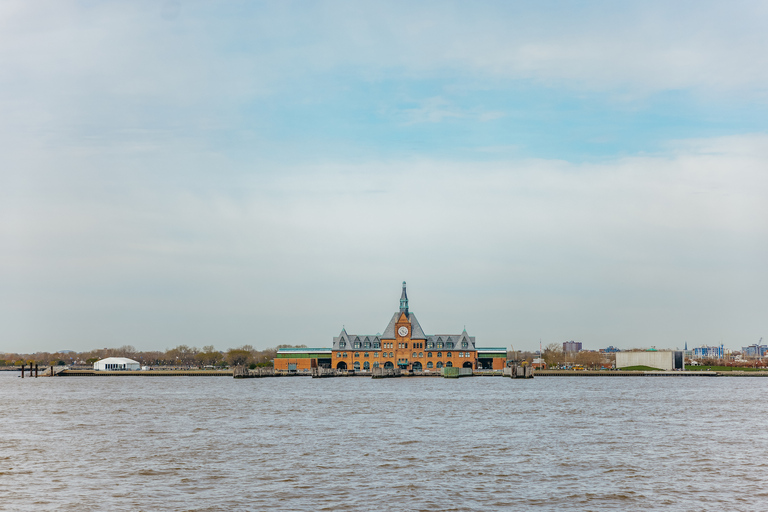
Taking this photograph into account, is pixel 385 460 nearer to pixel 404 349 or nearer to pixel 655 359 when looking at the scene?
pixel 404 349

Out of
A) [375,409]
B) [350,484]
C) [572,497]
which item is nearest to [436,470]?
[350,484]

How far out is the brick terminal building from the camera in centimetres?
17488

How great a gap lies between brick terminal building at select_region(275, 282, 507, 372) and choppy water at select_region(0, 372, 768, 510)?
4475 inches

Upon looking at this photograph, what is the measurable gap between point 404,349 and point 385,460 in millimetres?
141832

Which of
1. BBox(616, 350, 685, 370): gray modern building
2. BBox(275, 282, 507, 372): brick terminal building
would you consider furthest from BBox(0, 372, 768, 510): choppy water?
BBox(616, 350, 685, 370): gray modern building

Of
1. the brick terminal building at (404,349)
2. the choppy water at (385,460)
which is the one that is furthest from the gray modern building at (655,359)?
the choppy water at (385,460)

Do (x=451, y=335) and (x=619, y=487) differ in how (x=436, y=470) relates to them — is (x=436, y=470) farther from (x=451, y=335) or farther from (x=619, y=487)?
(x=451, y=335)

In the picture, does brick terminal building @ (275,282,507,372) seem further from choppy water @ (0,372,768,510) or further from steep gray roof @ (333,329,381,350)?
choppy water @ (0,372,768,510)

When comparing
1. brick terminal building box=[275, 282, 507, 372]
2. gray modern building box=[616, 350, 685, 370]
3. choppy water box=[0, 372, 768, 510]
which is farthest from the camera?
gray modern building box=[616, 350, 685, 370]

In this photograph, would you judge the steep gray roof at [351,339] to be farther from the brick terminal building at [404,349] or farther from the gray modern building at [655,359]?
the gray modern building at [655,359]

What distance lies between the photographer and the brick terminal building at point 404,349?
574 ft

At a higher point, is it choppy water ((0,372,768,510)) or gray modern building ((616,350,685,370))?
choppy water ((0,372,768,510))

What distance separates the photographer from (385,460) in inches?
1329

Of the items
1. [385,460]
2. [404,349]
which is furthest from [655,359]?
[385,460]
